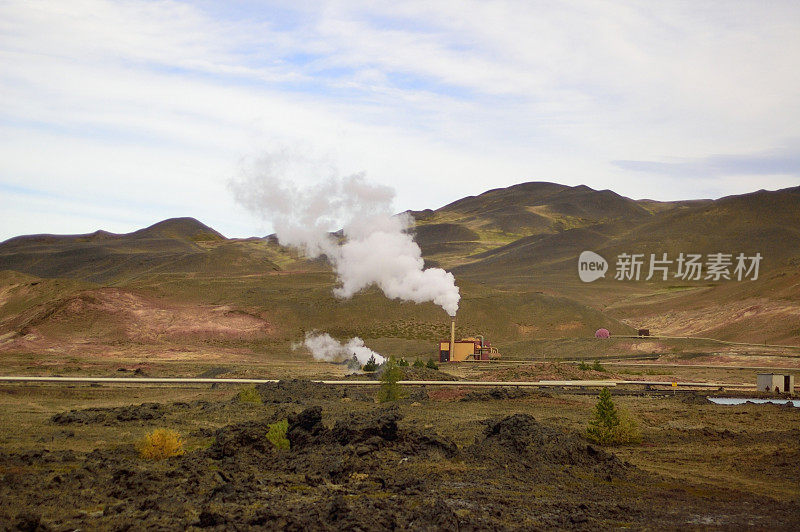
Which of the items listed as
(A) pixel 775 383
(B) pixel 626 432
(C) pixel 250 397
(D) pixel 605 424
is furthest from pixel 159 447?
(A) pixel 775 383

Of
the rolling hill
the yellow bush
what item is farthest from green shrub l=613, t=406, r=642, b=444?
the rolling hill

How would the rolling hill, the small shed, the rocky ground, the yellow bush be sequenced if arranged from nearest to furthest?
the rocky ground
the yellow bush
the small shed
the rolling hill

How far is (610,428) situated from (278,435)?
1085cm

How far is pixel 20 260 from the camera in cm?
19775

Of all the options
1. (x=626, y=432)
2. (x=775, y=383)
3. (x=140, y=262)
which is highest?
(x=140, y=262)

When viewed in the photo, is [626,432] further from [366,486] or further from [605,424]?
[366,486]

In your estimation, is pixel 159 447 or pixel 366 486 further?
pixel 159 447

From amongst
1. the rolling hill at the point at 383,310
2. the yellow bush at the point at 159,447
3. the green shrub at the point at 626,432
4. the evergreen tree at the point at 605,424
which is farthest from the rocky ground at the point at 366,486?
the rolling hill at the point at 383,310

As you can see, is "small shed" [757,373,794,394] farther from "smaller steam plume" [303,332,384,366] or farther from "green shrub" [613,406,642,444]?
"smaller steam plume" [303,332,384,366]

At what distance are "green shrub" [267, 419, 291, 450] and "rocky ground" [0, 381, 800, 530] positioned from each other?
21cm

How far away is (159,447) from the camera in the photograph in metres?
20.9

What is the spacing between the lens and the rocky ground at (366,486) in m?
14.1

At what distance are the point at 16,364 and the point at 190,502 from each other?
46130 millimetres

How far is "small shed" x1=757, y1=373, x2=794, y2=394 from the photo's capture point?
4069cm
